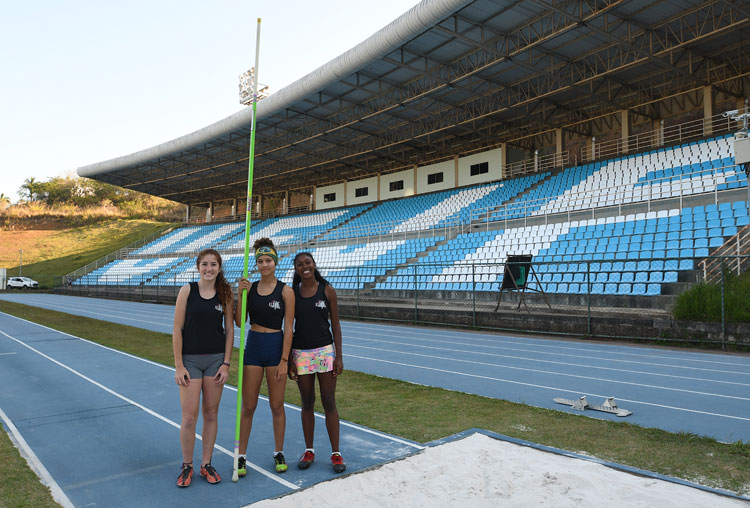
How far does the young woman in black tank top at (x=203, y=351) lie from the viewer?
3.99 metres

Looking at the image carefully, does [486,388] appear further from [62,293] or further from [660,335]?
[62,293]

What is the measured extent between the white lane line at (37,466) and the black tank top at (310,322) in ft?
6.48

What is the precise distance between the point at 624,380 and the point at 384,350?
5291 millimetres

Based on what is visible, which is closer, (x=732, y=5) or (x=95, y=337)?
(x=95, y=337)

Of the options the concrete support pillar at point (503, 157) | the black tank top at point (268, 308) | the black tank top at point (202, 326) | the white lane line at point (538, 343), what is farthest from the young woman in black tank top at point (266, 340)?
the concrete support pillar at point (503, 157)

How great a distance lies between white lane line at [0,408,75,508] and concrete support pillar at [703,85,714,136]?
1071 inches

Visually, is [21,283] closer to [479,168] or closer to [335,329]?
[479,168]

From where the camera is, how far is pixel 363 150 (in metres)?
36.4

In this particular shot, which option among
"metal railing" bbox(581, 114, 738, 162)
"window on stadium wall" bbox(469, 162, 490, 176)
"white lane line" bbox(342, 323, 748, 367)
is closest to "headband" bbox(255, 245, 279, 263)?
"white lane line" bbox(342, 323, 748, 367)

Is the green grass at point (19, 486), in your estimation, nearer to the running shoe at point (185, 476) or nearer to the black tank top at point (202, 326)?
the running shoe at point (185, 476)

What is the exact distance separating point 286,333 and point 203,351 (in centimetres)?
67

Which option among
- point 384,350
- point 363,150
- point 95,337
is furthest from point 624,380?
point 363,150

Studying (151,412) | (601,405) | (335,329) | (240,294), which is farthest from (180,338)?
(601,405)

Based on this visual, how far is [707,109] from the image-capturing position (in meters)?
23.7
